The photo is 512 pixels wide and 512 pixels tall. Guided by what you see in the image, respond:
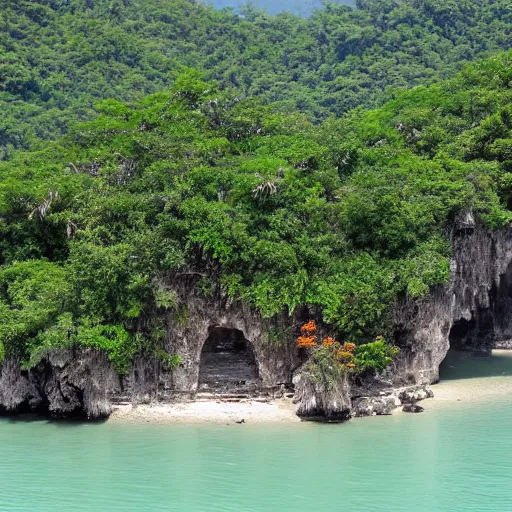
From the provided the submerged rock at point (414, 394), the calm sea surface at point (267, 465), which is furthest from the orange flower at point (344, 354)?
the submerged rock at point (414, 394)

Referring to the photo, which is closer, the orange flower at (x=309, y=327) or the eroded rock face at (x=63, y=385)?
the eroded rock face at (x=63, y=385)

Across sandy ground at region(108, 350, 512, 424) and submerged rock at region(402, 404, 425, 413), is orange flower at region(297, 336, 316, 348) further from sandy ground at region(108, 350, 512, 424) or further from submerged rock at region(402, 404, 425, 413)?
submerged rock at region(402, 404, 425, 413)

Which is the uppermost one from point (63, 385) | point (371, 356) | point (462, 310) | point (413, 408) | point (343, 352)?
point (462, 310)

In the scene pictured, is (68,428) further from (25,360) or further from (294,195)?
(294,195)

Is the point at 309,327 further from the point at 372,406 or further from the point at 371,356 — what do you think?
the point at 372,406

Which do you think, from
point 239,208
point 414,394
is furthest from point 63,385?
point 414,394

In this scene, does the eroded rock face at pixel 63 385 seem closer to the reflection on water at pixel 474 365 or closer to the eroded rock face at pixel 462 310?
the eroded rock face at pixel 462 310

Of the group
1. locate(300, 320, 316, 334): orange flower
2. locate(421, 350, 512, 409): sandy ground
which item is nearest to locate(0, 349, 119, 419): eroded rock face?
locate(300, 320, 316, 334): orange flower
